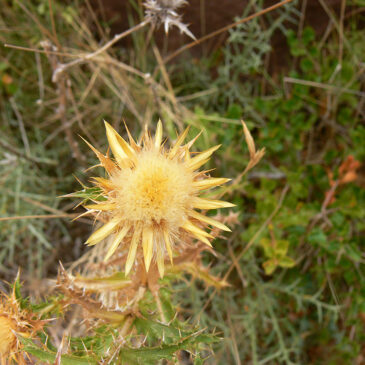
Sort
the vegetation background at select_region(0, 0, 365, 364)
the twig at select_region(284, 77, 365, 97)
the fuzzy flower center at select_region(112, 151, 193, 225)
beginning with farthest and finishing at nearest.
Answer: the twig at select_region(284, 77, 365, 97)
the vegetation background at select_region(0, 0, 365, 364)
the fuzzy flower center at select_region(112, 151, 193, 225)

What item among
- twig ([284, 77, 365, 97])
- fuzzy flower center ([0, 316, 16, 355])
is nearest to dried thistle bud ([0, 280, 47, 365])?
fuzzy flower center ([0, 316, 16, 355])

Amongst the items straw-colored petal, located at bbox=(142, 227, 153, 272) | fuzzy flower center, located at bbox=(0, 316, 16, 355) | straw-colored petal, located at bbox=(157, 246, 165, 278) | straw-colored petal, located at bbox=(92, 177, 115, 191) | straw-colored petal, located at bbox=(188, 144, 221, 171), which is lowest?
fuzzy flower center, located at bbox=(0, 316, 16, 355)

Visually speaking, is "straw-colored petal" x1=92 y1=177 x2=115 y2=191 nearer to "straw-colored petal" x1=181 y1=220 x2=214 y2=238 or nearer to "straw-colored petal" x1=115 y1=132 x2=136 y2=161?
"straw-colored petal" x1=115 y1=132 x2=136 y2=161

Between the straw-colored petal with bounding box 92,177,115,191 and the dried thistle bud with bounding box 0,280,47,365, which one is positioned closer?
the straw-colored petal with bounding box 92,177,115,191

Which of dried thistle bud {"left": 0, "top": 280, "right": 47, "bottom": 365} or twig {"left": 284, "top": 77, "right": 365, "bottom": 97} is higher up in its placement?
twig {"left": 284, "top": 77, "right": 365, "bottom": 97}

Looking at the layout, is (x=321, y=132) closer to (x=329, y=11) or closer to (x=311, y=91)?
(x=311, y=91)

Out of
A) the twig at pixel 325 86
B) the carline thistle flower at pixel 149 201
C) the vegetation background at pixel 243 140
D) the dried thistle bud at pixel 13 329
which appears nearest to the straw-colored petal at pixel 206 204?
the carline thistle flower at pixel 149 201

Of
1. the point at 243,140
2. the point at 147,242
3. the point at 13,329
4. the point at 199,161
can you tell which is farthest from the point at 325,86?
the point at 13,329

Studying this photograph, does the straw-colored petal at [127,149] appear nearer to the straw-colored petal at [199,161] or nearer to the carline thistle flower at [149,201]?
the carline thistle flower at [149,201]
